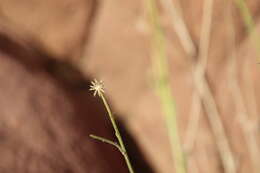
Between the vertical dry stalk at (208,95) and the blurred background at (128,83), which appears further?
the vertical dry stalk at (208,95)

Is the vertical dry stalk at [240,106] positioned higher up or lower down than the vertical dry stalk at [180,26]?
lower down

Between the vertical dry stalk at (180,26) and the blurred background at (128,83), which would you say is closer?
the blurred background at (128,83)

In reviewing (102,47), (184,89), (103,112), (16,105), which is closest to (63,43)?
(102,47)

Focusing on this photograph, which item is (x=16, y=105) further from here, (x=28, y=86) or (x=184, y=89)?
(x=184, y=89)

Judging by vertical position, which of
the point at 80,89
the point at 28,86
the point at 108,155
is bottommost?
the point at 108,155

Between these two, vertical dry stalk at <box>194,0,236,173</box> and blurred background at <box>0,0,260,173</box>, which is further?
vertical dry stalk at <box>194,0,236,173</box>

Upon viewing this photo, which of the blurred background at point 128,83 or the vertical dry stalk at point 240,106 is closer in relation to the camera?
the blurred background at point 128,83

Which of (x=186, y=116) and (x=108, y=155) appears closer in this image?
(x=108, y=155)

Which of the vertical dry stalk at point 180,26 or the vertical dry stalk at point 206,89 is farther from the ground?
the vertical dry stalk at point 180,26
